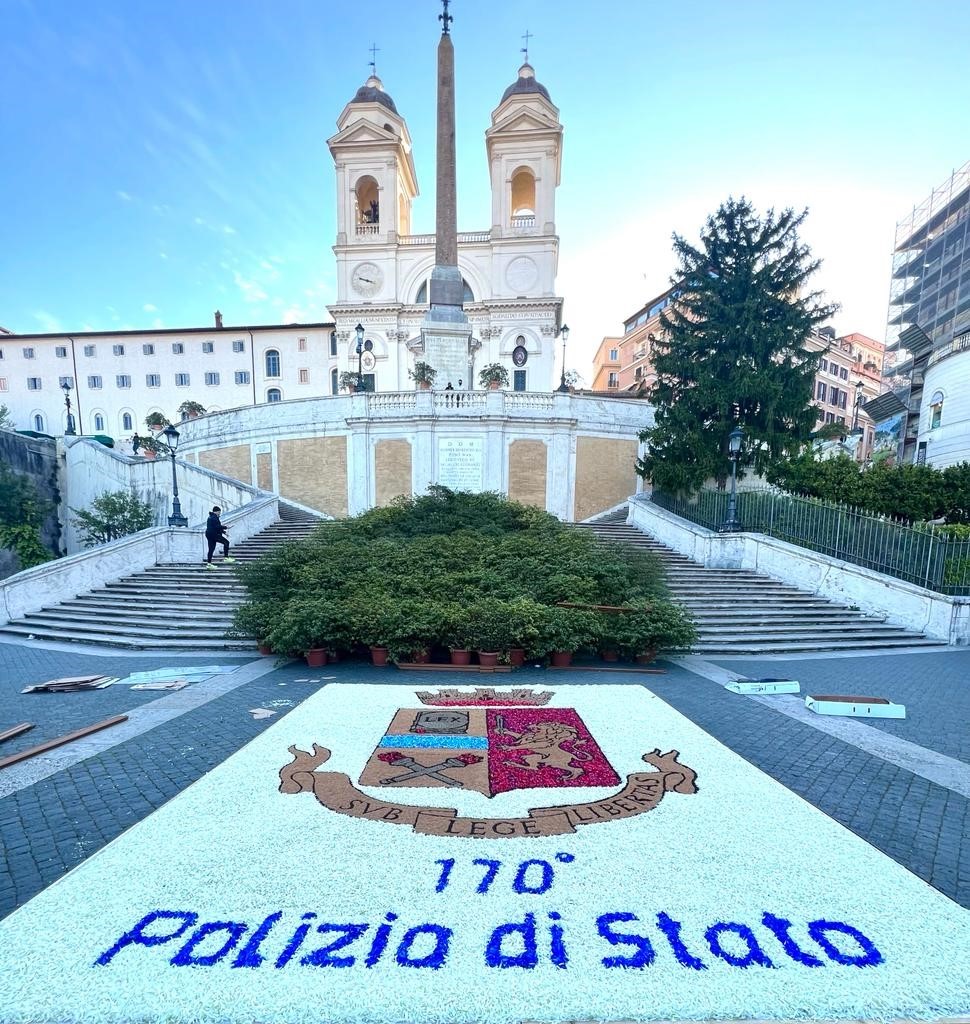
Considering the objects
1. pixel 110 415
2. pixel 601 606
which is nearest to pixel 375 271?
pixel 110 415

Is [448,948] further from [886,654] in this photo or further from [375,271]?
[375,271]

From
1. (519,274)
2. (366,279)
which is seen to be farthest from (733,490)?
(366,279)

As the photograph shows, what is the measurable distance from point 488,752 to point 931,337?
45480 millimetres

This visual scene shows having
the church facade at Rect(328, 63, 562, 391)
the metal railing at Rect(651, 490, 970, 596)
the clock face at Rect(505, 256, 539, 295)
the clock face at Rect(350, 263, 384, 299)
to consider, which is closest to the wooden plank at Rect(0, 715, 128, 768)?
the metal railing at Rect(651, 490, 970, 596)

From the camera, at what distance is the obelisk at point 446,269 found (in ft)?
83.4

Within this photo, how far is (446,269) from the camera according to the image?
87.8ft

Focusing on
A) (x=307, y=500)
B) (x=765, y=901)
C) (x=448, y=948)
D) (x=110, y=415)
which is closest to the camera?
(x=448, y=948)

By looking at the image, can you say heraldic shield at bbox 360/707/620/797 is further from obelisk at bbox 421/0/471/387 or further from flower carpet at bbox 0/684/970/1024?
obelisk at bbox 421/0/471/387

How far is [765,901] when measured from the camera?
9.80 ft

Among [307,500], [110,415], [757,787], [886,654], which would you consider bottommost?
[886,654]

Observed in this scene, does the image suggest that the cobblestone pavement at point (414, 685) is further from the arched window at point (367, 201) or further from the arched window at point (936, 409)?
the arched window at point (367, 201)

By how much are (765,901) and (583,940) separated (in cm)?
117

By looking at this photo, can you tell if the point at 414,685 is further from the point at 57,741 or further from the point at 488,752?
the point at 57,741

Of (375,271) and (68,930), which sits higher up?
(375,271)
